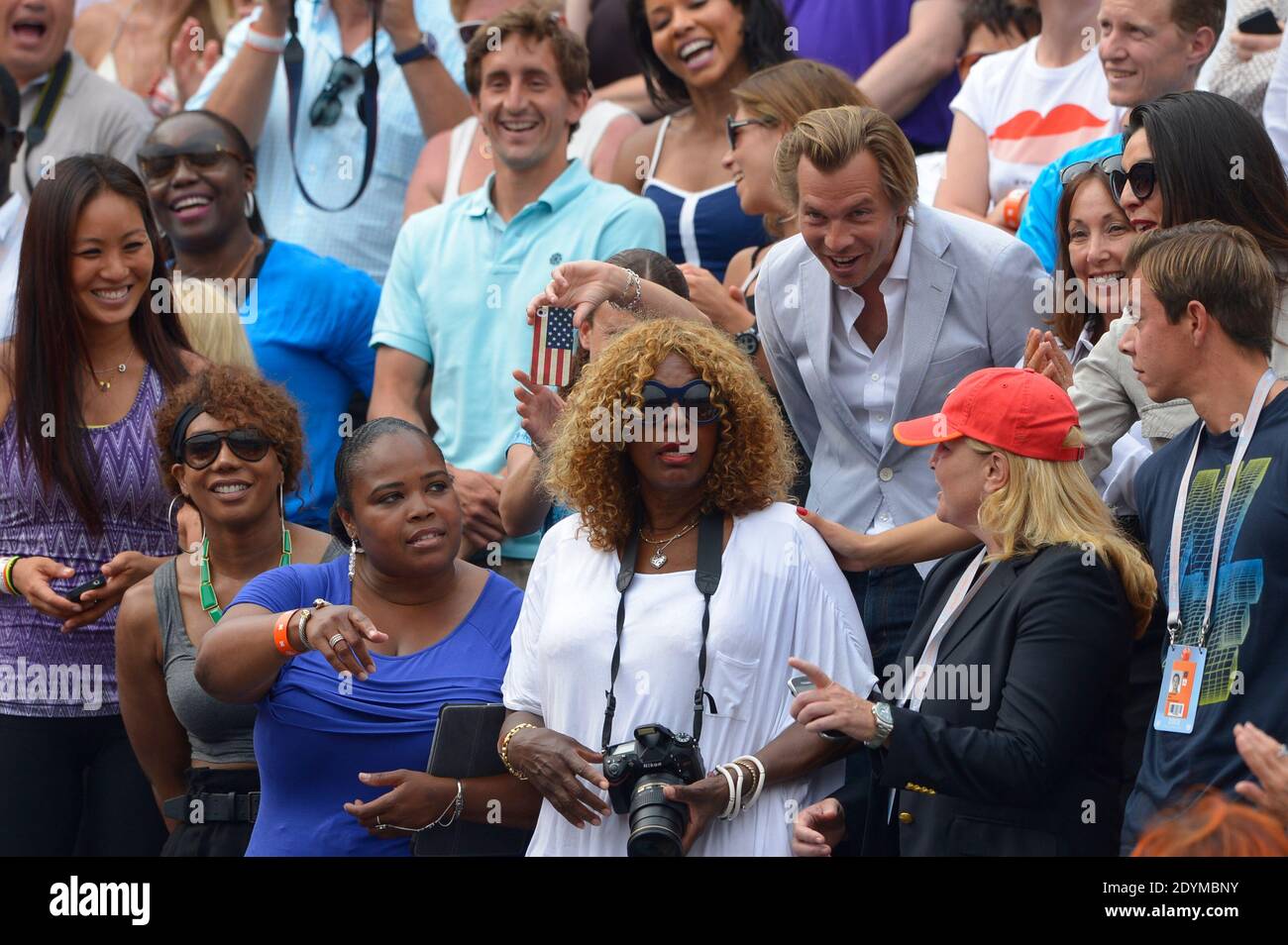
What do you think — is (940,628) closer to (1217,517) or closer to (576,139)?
(1217,517)

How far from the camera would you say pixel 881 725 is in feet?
12.8

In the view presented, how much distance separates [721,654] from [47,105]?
4.58 m

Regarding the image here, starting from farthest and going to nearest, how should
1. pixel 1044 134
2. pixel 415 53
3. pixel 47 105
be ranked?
1. pixel 47 105
2. pixel 415 53
3. pixel 1044 134

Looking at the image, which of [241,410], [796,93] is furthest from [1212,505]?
[241,410]

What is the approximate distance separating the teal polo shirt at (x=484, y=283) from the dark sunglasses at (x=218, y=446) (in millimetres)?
899

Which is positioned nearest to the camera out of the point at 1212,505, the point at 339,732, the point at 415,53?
the point at 1212,505

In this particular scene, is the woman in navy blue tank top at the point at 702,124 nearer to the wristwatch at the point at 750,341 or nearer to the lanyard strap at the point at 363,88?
the wristwatch at the point at 750,341

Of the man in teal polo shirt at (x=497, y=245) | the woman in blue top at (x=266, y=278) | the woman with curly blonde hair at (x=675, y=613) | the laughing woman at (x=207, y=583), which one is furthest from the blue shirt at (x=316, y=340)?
the woman with curly blonde hair at (x=675, y=613)

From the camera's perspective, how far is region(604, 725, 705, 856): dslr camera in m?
3.95

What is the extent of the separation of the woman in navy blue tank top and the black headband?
1932 mm

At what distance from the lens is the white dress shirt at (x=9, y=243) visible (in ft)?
21.5

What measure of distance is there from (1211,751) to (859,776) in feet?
3.07
